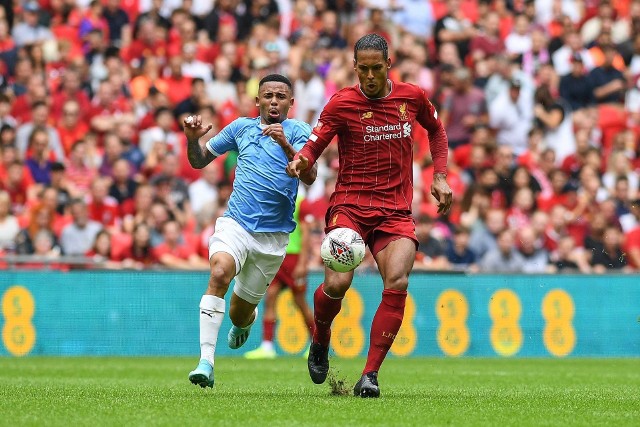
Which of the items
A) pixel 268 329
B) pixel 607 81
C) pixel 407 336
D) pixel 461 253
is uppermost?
pixel 607 81

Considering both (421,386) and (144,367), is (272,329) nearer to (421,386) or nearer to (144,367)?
(144,367)

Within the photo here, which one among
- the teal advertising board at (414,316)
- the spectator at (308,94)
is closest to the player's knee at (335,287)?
the teal advertising board at (414,316)

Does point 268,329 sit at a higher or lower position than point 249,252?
lower

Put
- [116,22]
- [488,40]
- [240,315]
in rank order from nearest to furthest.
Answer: [240,315] → [116,22] → [488,40]

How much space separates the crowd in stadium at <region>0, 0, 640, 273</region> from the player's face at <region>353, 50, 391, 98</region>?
24.4 feet

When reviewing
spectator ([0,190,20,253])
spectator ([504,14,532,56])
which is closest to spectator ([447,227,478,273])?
spectator ([504,14,532,56])

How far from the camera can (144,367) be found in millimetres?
15094

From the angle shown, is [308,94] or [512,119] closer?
[308,94]

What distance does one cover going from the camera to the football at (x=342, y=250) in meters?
10.1

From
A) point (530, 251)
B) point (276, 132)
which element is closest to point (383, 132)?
point (276, 132)

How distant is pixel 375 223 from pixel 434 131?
3.16 ft

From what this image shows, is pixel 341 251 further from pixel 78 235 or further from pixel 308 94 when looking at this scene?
pixel 308 94

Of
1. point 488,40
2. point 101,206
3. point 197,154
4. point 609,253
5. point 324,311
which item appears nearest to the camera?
point 324,311

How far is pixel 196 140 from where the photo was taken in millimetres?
10828
